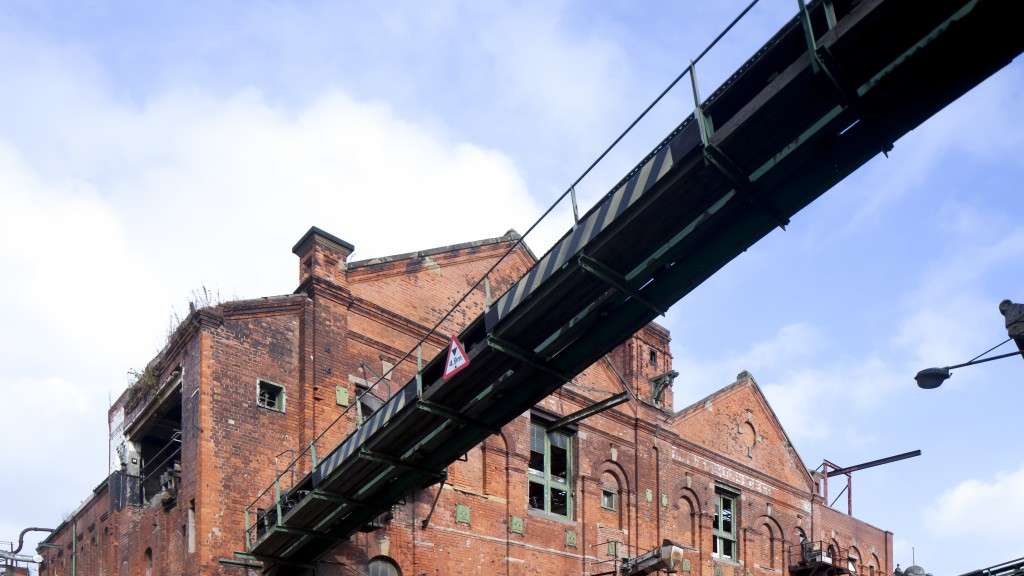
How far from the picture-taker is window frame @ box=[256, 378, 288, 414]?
739 inches

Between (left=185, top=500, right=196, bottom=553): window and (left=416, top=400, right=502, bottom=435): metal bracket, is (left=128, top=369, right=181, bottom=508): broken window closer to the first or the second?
(left=185, top=500, right=196, bottom=553): window

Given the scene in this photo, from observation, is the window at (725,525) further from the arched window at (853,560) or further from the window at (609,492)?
the arched window at (853,560)

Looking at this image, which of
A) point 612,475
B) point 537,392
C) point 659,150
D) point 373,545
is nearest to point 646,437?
point 612,475

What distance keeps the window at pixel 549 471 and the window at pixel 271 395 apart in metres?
6.21

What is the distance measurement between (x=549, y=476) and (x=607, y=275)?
40.9ft

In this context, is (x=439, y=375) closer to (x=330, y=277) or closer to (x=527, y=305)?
(x=527, y=305)

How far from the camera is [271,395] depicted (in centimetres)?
1914

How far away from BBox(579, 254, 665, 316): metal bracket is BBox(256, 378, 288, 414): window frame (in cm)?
919

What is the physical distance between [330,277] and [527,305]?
851cm

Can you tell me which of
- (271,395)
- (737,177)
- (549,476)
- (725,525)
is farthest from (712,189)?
(725,525)

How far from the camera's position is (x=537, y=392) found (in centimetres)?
1398

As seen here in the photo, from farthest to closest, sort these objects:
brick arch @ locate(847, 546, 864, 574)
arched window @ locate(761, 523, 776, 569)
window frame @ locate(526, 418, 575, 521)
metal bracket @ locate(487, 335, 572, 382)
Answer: brick arch @ locate(847, 546, 864, 574)
arched window @ locate(761, 523, 776, 569)
window frame @ locate(526, 418, 575, 521)
metal bracket @ locate(487, 335, 572, 382)

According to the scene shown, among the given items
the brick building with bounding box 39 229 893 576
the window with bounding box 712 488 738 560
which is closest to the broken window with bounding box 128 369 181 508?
the brick building with bounding box 39 229 893 576

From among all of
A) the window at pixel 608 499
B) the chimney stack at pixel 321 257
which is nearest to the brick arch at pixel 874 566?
the window at pixel 608 499
